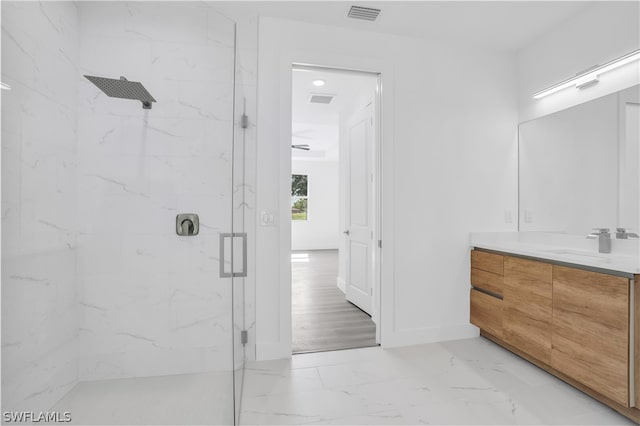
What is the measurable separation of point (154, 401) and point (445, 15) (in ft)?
9.34

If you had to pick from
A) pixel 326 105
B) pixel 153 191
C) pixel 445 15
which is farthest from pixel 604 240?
pixel 326 105

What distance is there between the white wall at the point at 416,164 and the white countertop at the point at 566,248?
0.39 feet

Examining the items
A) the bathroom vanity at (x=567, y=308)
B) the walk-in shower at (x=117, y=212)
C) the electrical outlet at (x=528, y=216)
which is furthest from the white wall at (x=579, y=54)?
the walk-in shower at (x=117, y=212)

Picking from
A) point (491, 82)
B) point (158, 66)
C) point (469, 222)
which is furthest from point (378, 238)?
point (158, 66)

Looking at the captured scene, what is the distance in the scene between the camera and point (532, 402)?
68.9 inches

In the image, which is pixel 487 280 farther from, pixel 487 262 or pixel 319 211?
pixel 319 211

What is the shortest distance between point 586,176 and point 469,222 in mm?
848

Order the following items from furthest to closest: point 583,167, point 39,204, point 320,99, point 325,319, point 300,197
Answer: point 300,197 < point 320,99 < point 325,319 < point 583,167 < point 39,204

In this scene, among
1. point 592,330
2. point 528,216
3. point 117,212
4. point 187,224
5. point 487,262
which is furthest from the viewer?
point 528,216

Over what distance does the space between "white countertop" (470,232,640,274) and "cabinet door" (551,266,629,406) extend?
0.22ft

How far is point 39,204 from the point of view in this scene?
0.80 metres

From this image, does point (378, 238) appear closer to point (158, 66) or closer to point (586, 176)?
point (586, 176)

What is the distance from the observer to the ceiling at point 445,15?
215 cm

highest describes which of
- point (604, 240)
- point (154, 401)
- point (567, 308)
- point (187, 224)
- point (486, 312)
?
point (187, 224)
